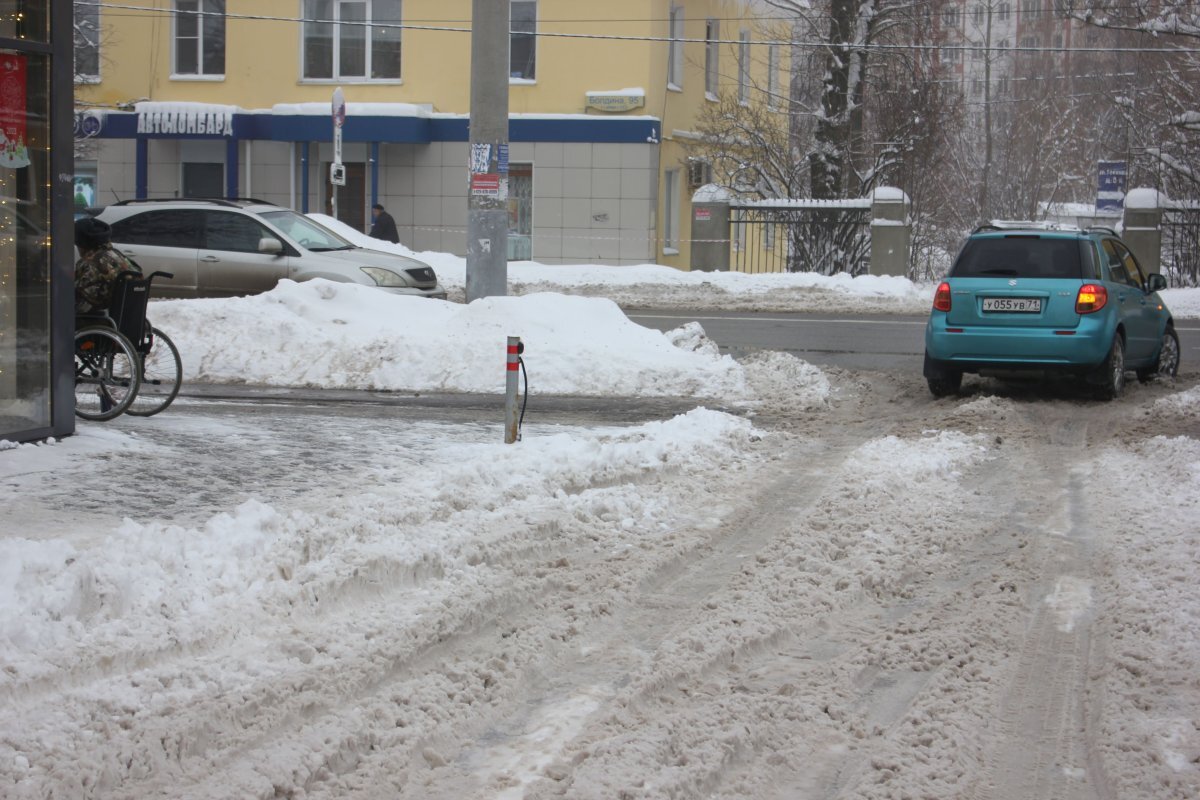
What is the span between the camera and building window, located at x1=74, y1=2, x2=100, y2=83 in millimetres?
35844

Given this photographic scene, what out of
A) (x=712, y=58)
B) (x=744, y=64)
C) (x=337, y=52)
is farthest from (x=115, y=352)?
(x=744, y=64)

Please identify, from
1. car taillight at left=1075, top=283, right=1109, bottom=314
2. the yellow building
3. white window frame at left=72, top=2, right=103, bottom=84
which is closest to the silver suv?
car taillight at left=1075, top=283, right=1109, bottom=314

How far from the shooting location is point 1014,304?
12.9 m

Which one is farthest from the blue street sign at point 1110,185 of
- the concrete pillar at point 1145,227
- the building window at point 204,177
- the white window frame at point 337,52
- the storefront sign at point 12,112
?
the storefront sign at point 12,112

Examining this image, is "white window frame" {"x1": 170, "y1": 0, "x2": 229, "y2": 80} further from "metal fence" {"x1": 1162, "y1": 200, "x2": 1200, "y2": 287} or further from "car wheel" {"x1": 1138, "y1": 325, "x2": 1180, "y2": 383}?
"car wheel" {"x1": 1138, "y1": 325, "x2": 1180, "y2": 383}

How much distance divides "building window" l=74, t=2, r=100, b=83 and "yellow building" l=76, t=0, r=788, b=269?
0.06m

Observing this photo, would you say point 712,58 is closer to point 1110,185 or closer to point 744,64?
point 744,64

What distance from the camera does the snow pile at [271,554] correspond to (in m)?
5.43

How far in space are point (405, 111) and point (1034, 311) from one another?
2303cm

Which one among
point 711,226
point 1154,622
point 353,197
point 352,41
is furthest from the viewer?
point 353,197

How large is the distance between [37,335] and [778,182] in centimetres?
2643

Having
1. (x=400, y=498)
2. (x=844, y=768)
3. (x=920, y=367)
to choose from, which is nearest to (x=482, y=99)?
(x=920, y=367)

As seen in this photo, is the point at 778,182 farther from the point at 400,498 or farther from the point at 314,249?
the point at 400,498

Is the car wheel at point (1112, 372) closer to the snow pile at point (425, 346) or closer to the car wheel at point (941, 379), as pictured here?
the car wheel at point (941, 379)
